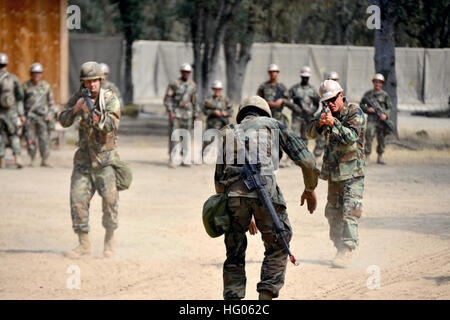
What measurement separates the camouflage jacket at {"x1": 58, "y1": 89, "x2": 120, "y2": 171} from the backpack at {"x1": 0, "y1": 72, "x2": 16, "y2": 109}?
6.45 metres

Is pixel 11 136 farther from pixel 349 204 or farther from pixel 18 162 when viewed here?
pixel 349 204

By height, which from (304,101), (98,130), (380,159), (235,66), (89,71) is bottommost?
(380,159)

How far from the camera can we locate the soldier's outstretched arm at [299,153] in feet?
22.3

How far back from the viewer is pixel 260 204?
675 centimetres

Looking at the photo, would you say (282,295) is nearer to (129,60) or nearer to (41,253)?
(41,253)

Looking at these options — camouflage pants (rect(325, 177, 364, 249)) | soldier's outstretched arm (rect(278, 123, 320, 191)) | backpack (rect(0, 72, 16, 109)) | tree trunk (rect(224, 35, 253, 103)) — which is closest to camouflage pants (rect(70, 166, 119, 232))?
camouflage pants (rect(325, 177, 364, 249))

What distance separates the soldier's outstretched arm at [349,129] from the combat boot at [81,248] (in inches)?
116

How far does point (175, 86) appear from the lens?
658 inches

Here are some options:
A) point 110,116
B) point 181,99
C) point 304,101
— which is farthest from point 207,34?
point 110,116

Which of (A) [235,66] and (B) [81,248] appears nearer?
(B) [81,248]

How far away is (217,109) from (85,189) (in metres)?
7.57

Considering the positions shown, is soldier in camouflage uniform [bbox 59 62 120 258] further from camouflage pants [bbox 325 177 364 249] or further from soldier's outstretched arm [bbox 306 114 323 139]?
camouflage pants [bbox 325 177 364 249]

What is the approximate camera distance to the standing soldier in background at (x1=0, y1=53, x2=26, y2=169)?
1526cm
